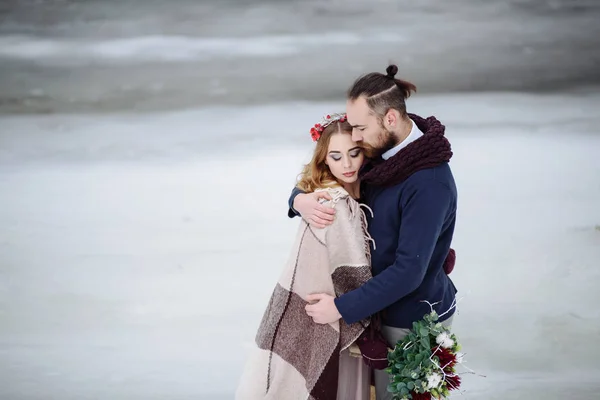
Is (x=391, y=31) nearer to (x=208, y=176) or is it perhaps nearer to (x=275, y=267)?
(x=208, y=176)

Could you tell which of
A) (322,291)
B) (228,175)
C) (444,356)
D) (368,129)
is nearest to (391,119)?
(368,129)

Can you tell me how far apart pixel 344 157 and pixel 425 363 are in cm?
57

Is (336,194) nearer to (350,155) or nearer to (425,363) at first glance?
(350,155)

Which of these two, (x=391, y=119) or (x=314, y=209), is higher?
(x=391, y=119)

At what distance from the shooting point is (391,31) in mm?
7250

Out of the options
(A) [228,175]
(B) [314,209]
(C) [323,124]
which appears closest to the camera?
(B) [314,209]

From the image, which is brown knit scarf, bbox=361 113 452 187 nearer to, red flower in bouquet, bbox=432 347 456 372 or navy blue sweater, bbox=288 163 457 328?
navy blue sweater, bbox=288 163 457 328

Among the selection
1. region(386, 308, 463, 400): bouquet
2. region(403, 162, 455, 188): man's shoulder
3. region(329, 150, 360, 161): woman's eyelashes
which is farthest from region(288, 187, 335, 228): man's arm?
region(386, 308, 463, 400): bouquet

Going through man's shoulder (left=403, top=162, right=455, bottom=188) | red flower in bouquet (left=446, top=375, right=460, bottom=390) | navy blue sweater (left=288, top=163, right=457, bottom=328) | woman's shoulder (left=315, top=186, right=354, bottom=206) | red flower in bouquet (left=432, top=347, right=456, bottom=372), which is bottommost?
red flower in bouquet (left=446, top=375, right=460, bottom=390)

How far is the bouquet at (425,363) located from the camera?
2059 mm

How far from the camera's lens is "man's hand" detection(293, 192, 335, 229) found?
2102 millimetres

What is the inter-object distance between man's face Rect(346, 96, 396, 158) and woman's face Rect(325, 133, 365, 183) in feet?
0.13

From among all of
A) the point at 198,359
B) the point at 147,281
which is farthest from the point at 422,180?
the point at 147,281

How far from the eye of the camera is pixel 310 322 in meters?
2.17
